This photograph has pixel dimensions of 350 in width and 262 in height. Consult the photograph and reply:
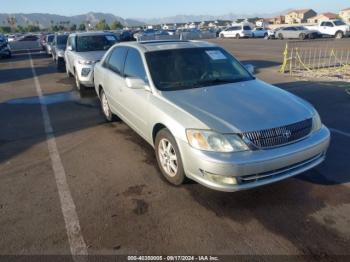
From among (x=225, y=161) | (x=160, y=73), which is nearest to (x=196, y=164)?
(x=225, y=161)

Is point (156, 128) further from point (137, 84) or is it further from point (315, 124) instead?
point (315, 124)

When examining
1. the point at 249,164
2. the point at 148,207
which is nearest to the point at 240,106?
the point at 249,164

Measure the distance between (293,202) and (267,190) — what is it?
0.34 m

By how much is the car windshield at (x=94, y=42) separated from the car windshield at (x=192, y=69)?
6668 millimetres

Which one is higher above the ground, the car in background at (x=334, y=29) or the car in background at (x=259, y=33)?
the car in background at (x=334, y=29)

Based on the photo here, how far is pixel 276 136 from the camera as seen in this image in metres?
3.60

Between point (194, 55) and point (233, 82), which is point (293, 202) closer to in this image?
point (233, 82)

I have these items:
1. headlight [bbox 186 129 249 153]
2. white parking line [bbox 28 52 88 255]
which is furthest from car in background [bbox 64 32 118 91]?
headlight [bbox 186 129 249 153]

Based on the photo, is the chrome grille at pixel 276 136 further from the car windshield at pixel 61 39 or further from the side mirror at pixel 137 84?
the car windshield at pixel 61 39

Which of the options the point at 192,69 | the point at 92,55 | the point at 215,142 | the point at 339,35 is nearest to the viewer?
the point at 215,142

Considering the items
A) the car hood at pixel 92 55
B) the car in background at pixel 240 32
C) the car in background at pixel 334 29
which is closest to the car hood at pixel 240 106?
the car hood at pixel 92 55

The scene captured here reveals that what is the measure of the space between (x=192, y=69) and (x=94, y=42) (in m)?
7.30

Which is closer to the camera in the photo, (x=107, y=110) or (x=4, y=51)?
(x=107, y=110)

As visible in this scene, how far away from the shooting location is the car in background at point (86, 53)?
32.3 ft
